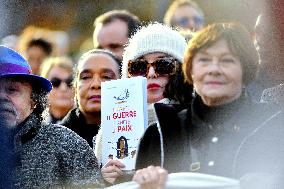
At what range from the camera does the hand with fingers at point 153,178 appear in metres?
2.98

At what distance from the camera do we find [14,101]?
329 cm

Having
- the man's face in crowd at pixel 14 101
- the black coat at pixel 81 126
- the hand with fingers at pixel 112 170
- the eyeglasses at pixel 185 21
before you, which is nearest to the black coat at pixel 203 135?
the hand with fingers at pixel 112 170

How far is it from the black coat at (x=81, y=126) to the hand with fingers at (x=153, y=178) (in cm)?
45

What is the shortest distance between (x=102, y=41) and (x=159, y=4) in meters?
0.48

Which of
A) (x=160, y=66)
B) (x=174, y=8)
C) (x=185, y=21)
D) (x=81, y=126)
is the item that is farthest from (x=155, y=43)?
(x=185, y=21)

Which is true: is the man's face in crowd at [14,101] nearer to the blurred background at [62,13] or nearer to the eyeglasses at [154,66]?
the blurred background at [62,13]

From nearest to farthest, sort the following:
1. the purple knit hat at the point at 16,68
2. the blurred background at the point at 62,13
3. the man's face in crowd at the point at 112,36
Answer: the purple knit hat at the point at 16,68
the blurred background at the point at 62,13
the man's face in crowd at the point at 112,36

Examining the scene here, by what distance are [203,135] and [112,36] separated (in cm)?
96

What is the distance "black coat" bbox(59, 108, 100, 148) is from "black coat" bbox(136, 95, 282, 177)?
1.23 feet

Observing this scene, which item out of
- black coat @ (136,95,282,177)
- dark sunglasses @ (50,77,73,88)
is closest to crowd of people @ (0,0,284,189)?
black coat @ (136,95,282,177)

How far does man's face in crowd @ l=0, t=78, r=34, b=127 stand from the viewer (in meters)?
3.25

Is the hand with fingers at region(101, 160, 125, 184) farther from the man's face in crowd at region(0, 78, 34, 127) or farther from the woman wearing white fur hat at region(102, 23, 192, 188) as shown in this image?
the man's face in crowd at region(0, 78, 34, 127)

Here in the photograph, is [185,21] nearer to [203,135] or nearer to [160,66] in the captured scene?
[160,66]

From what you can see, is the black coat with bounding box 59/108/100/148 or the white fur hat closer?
the white fur hat
